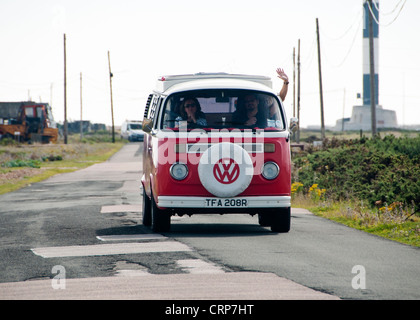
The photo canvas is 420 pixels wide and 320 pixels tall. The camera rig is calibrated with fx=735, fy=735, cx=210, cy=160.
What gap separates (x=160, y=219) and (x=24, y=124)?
58.7 meters

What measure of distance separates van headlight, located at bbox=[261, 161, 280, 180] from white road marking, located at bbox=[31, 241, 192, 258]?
1.88 metres

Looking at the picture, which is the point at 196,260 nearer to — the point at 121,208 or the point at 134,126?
the point at 121,208

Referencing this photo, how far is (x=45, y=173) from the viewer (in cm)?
3859

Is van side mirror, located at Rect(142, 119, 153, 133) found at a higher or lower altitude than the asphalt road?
higher

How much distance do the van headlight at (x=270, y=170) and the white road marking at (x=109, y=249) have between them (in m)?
1.88

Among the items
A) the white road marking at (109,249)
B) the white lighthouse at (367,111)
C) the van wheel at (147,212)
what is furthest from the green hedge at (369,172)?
the white lighthouse at (367,111)

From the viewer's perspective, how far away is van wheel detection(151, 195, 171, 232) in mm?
12031

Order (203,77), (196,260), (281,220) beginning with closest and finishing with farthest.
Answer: (196,260), (281,220), (203,77)

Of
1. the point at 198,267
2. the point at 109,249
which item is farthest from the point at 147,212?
the point at 198,267

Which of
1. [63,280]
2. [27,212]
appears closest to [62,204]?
[27,212]

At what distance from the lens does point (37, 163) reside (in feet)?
153

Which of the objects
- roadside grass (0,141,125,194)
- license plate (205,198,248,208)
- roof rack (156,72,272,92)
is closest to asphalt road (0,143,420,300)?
license plate (205,198,248,208)

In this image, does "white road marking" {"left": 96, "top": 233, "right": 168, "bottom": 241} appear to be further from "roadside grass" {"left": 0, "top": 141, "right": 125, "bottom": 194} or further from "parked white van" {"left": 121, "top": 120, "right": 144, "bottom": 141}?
"parked white van" {"left": 121, "top": 120, "right": 144, "bottom": 141}
